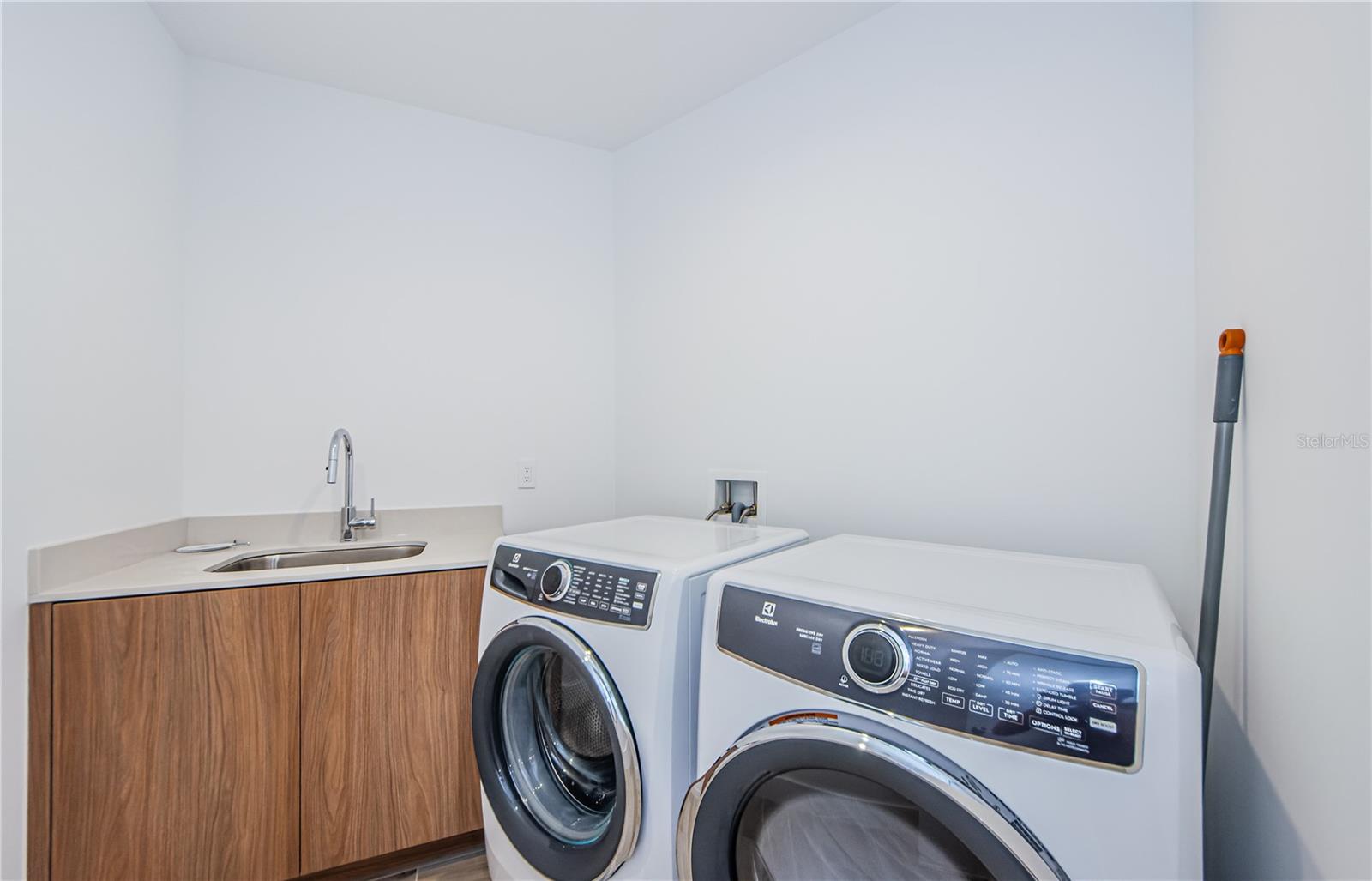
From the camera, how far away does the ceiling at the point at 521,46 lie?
1.67 meters

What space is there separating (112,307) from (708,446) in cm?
171

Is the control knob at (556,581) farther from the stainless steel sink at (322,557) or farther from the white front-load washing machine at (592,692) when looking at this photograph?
the stainless steel sink at (322,557)

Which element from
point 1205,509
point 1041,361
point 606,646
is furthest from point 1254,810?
point 606,646

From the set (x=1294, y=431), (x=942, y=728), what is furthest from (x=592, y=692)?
(x=1294, y=431)

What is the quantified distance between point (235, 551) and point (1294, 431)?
2.42 meters

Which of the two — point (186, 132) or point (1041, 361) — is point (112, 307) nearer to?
point (186, 132)

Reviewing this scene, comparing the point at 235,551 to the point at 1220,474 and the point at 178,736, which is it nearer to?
the point at 178,736

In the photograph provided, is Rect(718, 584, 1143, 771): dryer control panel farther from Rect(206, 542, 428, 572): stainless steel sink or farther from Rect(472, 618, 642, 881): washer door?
Rect(206, 542, 428, 572): stainless steel sink

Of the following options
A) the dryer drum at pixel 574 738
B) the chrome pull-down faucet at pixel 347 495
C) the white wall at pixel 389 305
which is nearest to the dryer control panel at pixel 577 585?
the dryer drum at pixel 574 738

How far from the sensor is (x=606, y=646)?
1.16 m

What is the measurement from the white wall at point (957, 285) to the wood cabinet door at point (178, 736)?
4.34 feet

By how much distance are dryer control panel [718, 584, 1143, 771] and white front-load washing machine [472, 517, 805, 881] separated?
0.81 ft

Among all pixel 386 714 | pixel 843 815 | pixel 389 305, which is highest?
pixel 389 305

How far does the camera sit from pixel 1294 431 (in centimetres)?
70
